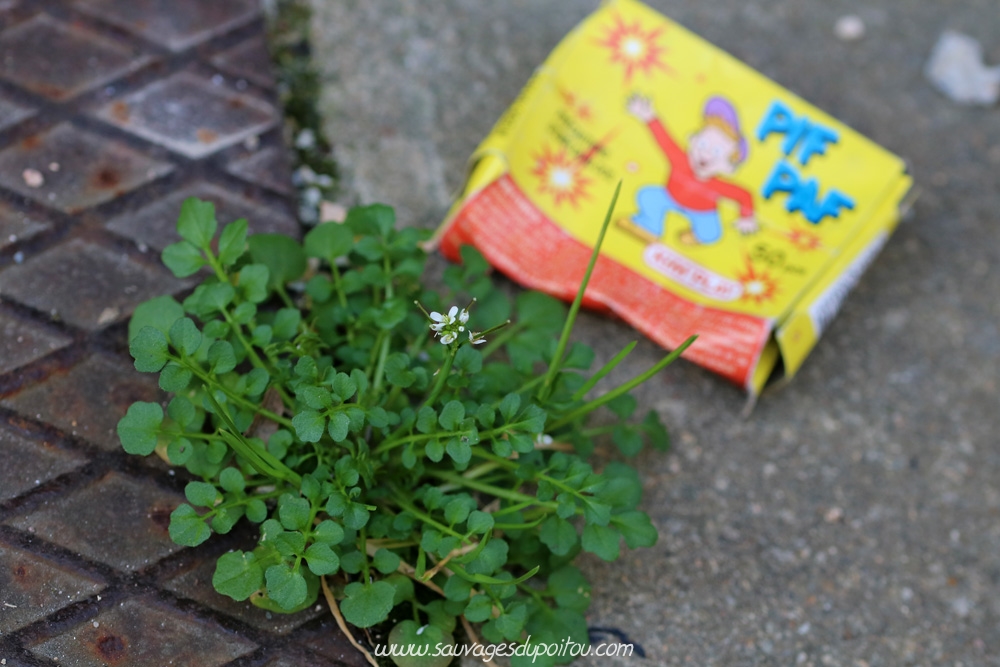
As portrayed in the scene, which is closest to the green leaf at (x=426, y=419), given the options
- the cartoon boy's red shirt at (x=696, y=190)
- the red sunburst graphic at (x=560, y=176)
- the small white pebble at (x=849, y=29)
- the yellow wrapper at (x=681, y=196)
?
the yellow wrapper at (x=681, y=196)

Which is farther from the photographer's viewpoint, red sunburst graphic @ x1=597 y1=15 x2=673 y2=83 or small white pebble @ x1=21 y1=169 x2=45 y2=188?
red sunburst graphic @ x1=597 y1=15 x2=673 y2=83

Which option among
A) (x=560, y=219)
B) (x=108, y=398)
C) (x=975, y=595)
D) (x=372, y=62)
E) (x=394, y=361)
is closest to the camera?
(x=394, y=361)

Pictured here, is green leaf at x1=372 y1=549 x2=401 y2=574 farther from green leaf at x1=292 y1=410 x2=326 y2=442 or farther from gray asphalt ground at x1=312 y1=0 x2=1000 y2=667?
gray asphalt ground at x1=312 y1=0 x2=1000 y2=667

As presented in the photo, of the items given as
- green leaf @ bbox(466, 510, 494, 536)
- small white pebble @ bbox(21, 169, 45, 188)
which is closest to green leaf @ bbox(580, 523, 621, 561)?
green leaf @ bbox(466, 510, 494, 536)

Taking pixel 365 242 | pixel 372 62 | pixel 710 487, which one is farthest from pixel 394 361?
pixel 372 62

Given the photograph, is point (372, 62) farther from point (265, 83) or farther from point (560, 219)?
point (560, 219)

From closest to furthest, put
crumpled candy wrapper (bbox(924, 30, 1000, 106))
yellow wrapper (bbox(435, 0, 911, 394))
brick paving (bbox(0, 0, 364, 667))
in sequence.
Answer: brick paving (bbox(0, 0, 364, 667))
yellow wrapper (bbox(435, 0, 911, 394))
crumpled candy wrapper (bbox(924, 30, 1000, 106))

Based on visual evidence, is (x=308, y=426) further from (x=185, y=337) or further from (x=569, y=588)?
(x=569, y=588)
